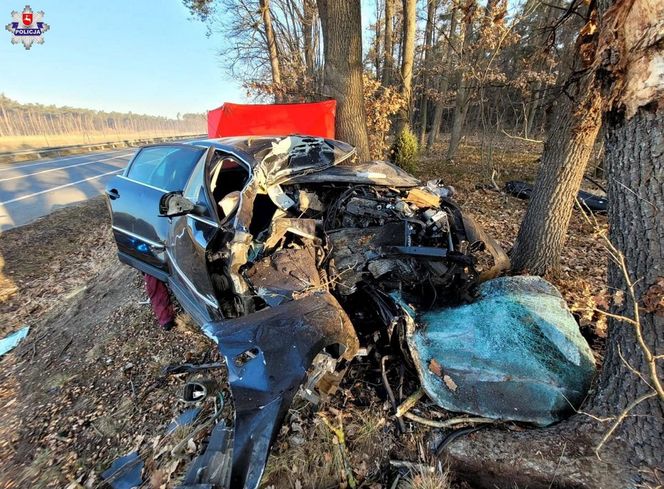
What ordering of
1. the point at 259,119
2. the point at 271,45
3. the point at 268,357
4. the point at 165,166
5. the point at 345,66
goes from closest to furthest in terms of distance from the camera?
the point at 268,357
the point at 165,166
the point at 345,66
the point at 259,119
the point at 271,45

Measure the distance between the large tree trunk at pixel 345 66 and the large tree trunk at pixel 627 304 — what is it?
4760 mm

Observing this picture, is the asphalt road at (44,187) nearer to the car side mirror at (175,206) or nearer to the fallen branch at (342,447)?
the car side mirror at (175,206)

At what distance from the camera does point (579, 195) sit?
5961mm

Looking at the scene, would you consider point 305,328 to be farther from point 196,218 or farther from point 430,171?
point 430,171

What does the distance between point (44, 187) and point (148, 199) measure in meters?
12.3

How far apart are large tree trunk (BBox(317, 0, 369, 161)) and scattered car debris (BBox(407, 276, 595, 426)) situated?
13.9ft

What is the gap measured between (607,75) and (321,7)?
5851 millimetres

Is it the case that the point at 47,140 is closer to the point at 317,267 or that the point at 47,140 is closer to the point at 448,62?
the point at 448,62

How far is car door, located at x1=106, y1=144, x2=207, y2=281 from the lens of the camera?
3.52 meters

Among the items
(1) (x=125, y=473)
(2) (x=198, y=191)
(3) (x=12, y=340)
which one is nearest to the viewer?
(1) (x=125, y=473)

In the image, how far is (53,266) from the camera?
643 cm

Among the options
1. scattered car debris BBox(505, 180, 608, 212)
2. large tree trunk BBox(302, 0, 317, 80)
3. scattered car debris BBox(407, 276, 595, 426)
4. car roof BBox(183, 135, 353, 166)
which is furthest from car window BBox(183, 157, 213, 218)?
large tree trunk BBox(302, 0, 317, 80)

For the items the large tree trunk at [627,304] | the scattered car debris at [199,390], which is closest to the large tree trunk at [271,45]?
the scattered car debris at [199,390]

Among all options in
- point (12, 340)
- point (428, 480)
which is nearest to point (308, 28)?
point (12, 340)
